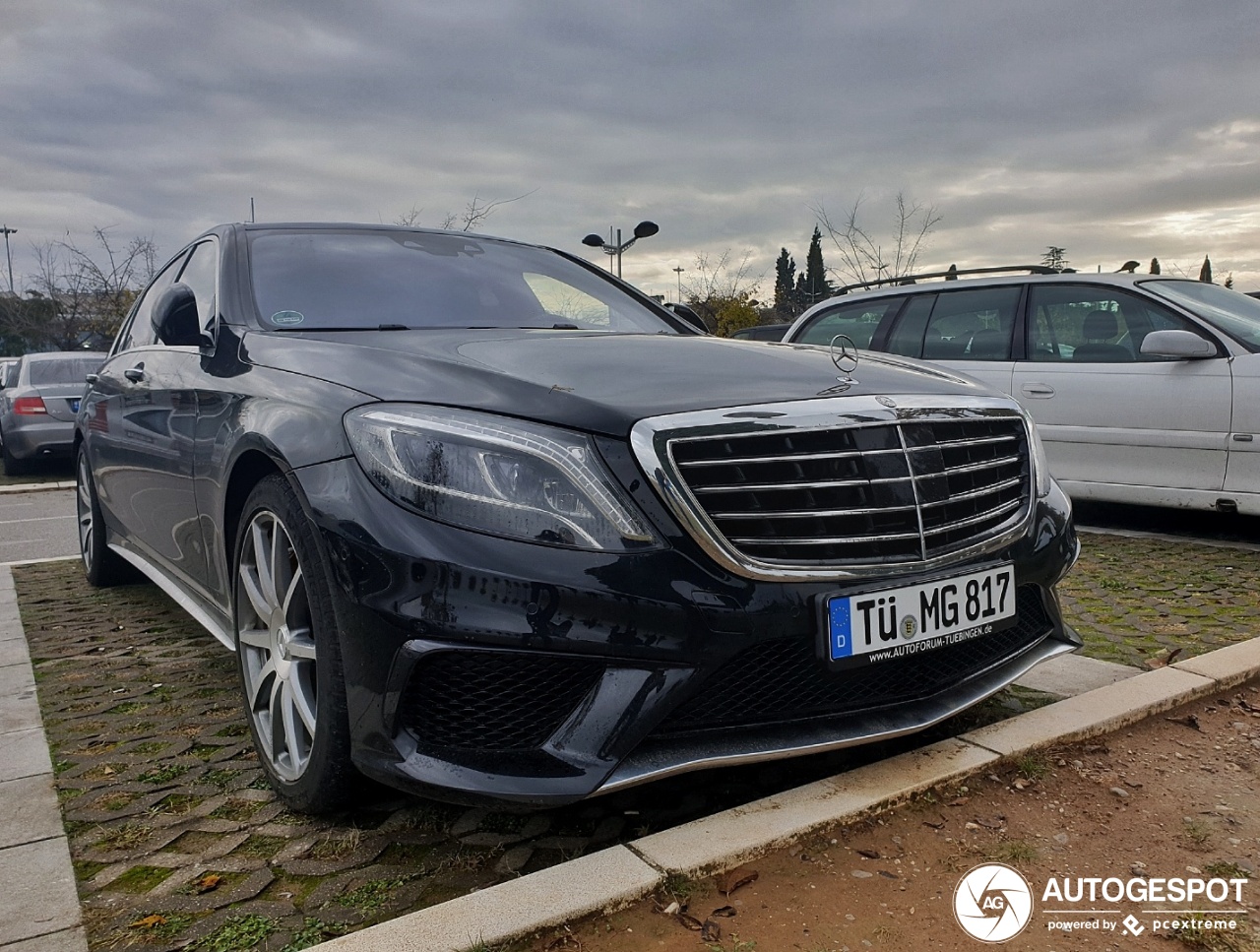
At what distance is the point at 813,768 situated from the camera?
8.98 ft

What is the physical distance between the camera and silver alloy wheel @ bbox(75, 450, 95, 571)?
5.30m

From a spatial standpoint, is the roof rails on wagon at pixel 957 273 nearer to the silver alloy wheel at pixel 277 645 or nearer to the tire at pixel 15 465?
the silver alloy wheel at pixel 277 645

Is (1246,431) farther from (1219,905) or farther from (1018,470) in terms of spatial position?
(1219,905)

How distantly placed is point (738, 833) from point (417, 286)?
2086mm

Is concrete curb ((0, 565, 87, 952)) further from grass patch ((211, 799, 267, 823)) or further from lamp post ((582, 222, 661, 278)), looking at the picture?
lamp post ((582, 222, 661, 278))

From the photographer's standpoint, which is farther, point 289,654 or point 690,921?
point 289,654

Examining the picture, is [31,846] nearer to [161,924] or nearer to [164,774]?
[164,774]

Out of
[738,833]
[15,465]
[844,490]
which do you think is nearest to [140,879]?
[738,833]

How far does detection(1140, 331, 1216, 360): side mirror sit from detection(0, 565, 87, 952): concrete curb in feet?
18.4

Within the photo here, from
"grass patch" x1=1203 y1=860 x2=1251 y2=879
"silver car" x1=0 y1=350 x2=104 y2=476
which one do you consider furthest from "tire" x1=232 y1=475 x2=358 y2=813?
"silver car" x1=0 y1=350 x2=104 y2=476

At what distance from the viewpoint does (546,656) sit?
6.69 ft

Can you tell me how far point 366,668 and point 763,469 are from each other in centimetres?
94

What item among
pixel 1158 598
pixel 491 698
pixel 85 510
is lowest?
pixel 1158 598

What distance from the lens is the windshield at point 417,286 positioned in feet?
10.5
